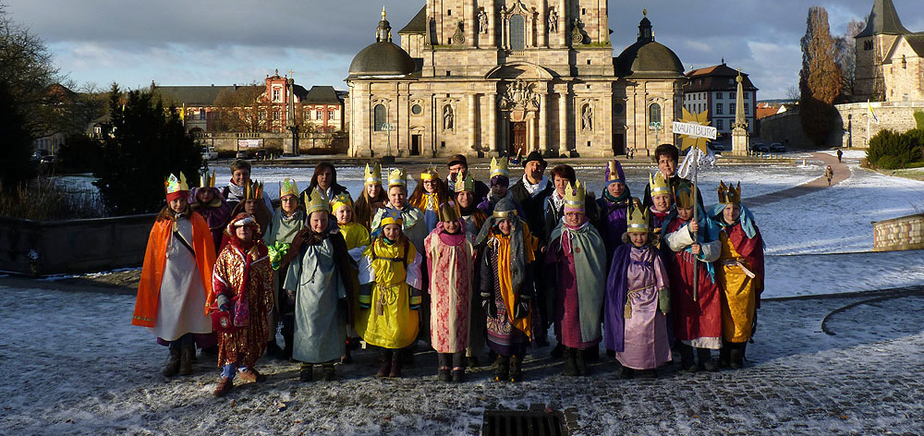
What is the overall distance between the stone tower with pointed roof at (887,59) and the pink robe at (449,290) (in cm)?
7924

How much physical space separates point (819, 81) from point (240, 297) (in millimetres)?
79819

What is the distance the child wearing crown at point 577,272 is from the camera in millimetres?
6895

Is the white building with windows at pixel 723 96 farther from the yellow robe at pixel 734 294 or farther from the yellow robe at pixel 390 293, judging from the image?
the yellow robe at pixel 390 293

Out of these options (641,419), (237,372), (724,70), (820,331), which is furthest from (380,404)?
(724,70)

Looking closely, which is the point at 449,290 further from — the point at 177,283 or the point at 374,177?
the point at 177,283

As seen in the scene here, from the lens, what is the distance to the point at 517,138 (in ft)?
182

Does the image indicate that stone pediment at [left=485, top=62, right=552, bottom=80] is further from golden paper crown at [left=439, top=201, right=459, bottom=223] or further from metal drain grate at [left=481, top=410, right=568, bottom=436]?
metal drain grate at [left=481, top=410, right=568, bottom=436]

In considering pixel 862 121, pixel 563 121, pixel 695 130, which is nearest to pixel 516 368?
pixel 695 130

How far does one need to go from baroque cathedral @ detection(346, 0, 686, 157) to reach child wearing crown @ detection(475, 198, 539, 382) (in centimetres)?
4731

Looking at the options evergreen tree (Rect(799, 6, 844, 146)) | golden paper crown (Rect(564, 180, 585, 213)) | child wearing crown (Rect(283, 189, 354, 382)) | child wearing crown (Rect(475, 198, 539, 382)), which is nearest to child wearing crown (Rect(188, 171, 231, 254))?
child wearing crown (Rect(283, 189, 354, 382))

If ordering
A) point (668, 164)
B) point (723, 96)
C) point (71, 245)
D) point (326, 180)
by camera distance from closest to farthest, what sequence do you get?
point (668, 164)
point (326, 180)
point (71, 245)
point (723, 96)

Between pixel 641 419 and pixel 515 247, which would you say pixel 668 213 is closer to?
pixel 515 247

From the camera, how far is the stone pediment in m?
53.4

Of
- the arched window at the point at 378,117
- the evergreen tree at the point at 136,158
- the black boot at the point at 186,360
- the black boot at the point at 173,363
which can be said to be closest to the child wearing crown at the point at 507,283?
the black boot at the point at 186,360
